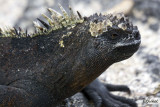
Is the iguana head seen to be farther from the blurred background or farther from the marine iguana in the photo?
the blurred background

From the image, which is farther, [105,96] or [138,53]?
[138,53]

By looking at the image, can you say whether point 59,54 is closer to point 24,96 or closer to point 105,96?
point 24,96

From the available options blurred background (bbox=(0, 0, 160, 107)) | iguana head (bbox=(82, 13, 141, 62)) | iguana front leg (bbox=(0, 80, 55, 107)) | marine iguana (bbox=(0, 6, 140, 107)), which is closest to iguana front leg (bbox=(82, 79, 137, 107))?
blurred background (bbox=(0, 0, 160, 107))

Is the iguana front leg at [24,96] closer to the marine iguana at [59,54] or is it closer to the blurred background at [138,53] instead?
the marine iguana at [59,54]

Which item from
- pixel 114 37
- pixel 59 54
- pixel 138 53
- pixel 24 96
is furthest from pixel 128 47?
pixel 138 53

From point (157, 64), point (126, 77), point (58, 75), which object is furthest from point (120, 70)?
point (58, 75)

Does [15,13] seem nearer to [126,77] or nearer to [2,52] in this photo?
[126,77]
